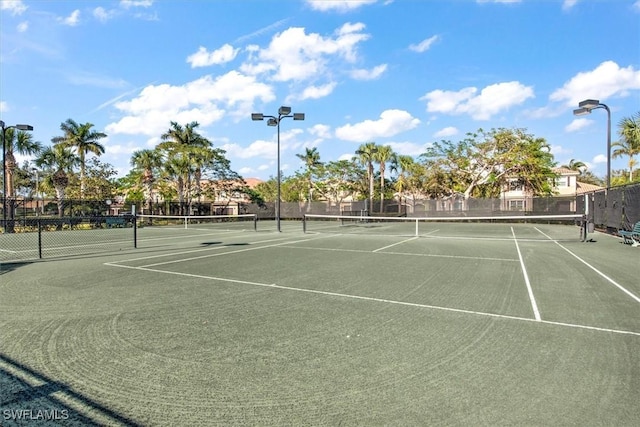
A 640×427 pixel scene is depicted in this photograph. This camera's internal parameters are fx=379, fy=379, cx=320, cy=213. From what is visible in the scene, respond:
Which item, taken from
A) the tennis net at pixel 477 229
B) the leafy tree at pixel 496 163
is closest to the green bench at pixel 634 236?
the tennis net at pixel 477 229

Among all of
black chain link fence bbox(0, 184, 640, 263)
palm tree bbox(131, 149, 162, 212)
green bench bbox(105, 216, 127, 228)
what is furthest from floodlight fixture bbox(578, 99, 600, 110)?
palm tree bbox(131, 149, 162, 212)

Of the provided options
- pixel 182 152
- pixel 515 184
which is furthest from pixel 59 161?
pixel 515 184

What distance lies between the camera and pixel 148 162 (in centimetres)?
4072

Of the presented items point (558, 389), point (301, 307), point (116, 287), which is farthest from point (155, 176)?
point (558, 389)

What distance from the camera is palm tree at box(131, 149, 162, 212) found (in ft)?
133

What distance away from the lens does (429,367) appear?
11.9ft

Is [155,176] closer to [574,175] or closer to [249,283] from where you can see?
[249,283]

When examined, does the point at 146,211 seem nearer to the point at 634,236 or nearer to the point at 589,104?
the point at 589,104

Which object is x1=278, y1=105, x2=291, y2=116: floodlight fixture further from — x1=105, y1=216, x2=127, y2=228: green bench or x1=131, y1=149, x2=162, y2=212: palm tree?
x1=131, y1=149, x2=162, y2=212: palm tree

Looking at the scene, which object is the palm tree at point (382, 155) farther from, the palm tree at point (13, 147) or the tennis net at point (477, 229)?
the palm tree at point (13, 147)

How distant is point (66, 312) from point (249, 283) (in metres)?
3.10

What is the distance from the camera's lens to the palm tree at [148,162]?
133 feet

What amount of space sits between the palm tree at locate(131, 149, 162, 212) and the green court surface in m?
35.0

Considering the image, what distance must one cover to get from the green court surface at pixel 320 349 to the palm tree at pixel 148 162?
35.0 metres
